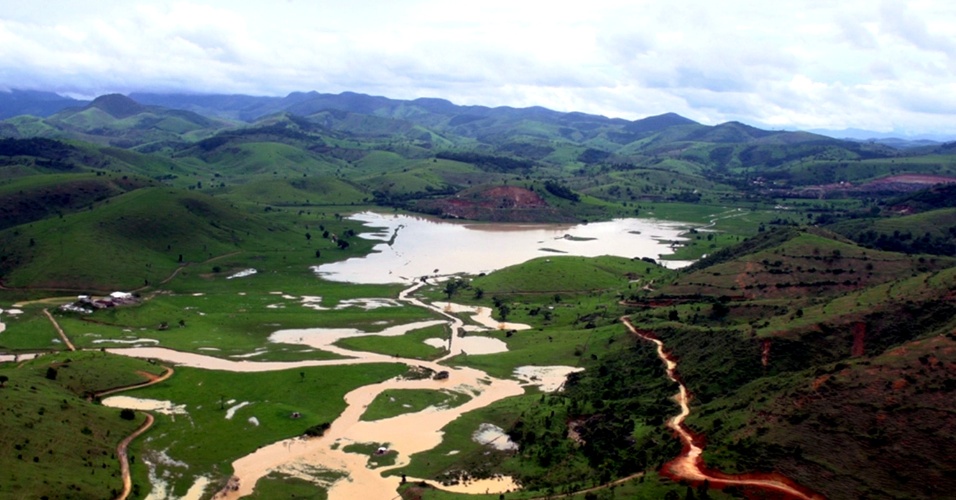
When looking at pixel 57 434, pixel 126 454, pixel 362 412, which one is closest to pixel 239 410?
pixel 362 412

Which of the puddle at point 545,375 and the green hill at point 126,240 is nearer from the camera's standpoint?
the puddle at point 545,375

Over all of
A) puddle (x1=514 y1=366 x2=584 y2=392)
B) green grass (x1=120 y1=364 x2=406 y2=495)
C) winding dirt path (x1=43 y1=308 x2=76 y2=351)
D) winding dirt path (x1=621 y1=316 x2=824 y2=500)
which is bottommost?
winding dirt path (x1=43 y1=308 x2=76 y2=351)

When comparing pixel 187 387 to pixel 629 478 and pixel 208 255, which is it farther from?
pixel 208 255

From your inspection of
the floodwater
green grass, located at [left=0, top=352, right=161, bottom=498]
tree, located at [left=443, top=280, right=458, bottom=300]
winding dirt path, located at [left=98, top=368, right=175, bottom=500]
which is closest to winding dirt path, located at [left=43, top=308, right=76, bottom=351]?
winding dirt path, located at [left=98, top=368, right=175, bottom=500]

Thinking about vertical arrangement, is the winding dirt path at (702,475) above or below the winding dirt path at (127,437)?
above

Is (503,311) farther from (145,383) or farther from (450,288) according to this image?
(145,383)

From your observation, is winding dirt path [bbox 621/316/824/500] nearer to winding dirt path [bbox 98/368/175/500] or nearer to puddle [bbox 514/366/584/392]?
puddle [bbox 514/366/584/392]

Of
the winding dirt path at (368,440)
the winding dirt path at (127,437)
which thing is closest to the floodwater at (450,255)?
the winding dirt path at (368,440)

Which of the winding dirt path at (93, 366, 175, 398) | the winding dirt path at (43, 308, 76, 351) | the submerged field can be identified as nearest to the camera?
the submerged field

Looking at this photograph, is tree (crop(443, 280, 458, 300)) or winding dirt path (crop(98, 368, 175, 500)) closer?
winding dirt path (crop(98, 368, 175, 500))

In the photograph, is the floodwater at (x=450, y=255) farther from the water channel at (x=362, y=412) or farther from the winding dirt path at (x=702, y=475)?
the winding dirt path at (x=702, y=475)

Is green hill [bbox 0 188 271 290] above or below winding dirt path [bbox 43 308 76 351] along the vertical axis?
above

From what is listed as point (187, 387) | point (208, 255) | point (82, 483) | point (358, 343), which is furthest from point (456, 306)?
point (82, 483)
